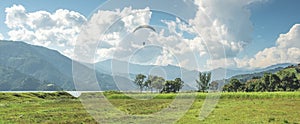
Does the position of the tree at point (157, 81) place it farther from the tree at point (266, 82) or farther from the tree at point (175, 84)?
the tree at point (266, 82)

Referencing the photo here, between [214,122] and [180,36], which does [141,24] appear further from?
[214,122]

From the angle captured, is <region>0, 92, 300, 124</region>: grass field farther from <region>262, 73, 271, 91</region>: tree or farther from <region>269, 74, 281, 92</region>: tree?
<region>262, 73, 271, 91</region>: tree

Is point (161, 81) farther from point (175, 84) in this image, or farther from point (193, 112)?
point (193, 112)

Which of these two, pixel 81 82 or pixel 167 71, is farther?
pixel 167 71

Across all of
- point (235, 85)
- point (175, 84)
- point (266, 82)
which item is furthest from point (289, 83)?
point (175, 84)

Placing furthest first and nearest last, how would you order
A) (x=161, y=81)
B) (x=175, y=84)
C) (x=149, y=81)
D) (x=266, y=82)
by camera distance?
(x=266, y=82) < (x=175, y=84) < (x=161, y=81) < (x=149, y=81)

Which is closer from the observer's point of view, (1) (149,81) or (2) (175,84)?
(1) (149,81)

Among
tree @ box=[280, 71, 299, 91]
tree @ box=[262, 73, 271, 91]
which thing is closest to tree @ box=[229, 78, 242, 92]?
tree @ box=[262, 73, 271, 91]

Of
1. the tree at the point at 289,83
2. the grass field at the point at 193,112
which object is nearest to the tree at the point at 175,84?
the grass field at the point at 193,112

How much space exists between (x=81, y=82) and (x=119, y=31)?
375cm

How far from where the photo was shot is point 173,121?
2006 centimetres

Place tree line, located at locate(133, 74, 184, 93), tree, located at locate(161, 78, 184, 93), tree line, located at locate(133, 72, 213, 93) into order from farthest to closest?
1. tree line, located at locate(133, 74, 184, 93)
2. tree, located at locate(161, 78, 184, 93)
3. tree line, located at locate(133, 72, 213, 93)

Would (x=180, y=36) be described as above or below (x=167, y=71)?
above

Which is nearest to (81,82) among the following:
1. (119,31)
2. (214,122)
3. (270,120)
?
(119,31)
